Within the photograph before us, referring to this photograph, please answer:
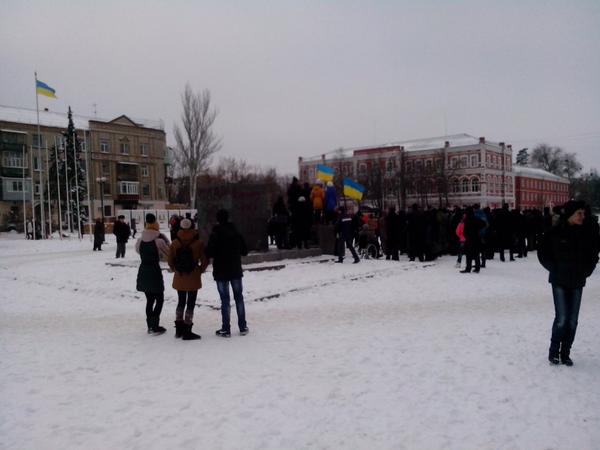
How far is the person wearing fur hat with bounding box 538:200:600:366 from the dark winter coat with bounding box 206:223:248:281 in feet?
13.7

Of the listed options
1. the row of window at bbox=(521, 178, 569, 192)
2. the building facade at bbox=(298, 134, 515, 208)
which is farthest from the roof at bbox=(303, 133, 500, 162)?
the row of window at bbox=(521, 178, 569, 192)

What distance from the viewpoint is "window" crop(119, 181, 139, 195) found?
6612cm

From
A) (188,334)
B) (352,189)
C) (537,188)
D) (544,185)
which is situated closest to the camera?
(188,334)

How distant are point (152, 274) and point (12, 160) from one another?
208 ft

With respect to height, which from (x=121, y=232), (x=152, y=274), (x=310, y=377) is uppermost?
(x=121, y=232)

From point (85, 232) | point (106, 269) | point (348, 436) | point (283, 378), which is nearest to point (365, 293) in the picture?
point (283, 378)

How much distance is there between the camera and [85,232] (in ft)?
154

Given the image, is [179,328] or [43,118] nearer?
[179,328]

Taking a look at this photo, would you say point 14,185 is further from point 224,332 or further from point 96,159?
point 224,332

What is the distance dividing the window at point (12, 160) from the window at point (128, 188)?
11.8 metres

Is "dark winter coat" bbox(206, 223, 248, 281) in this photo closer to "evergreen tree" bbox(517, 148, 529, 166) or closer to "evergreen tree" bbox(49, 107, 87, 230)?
"evergreen tree" bbox(49, 107, 87, 230)

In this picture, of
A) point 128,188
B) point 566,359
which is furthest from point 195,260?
point 128,188

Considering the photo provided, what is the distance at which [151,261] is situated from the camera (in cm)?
768

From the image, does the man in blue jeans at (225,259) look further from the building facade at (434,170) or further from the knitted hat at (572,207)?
the building facade at (434,170)
